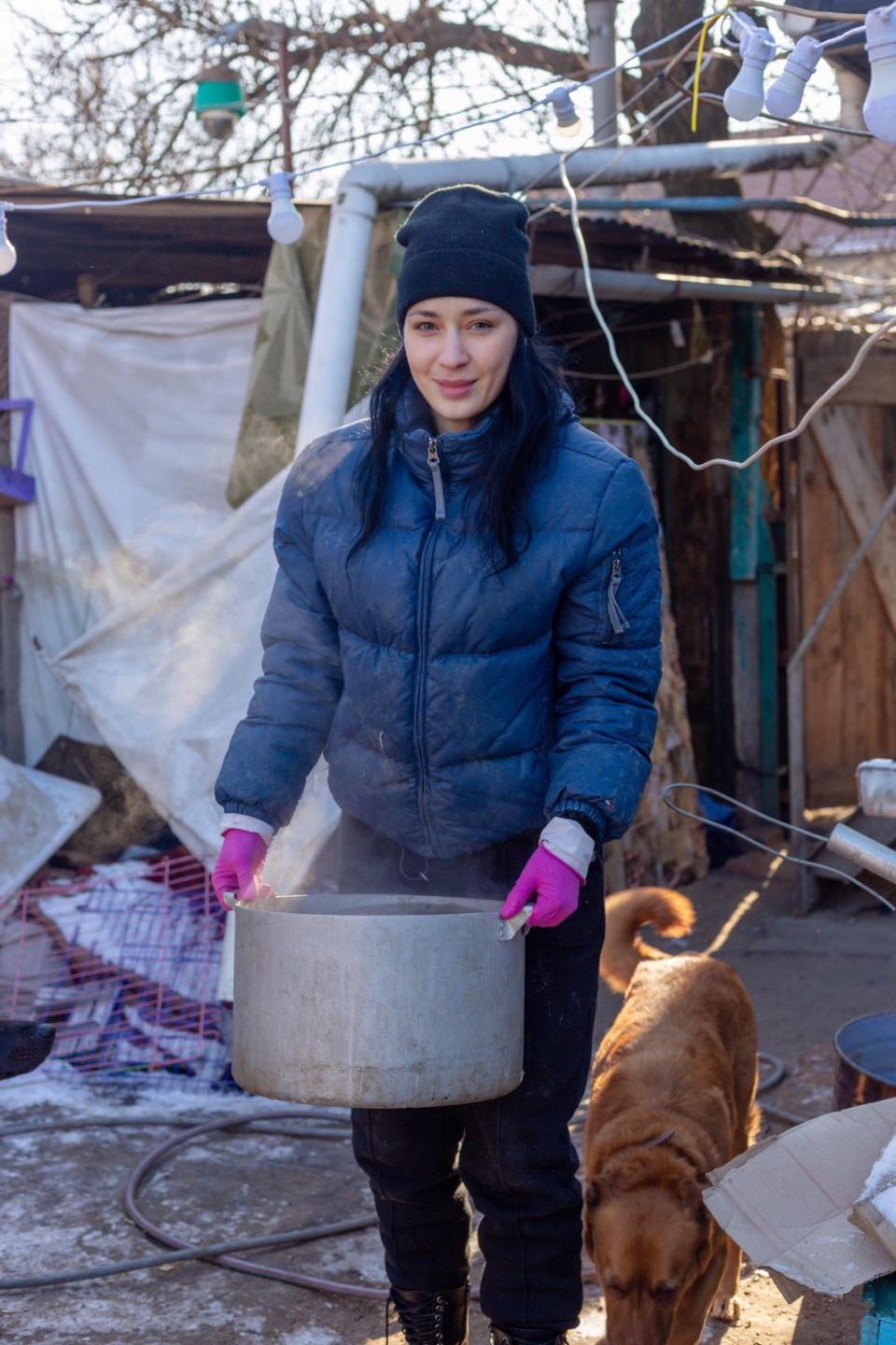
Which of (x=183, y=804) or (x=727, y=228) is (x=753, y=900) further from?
(x=727, y=228)

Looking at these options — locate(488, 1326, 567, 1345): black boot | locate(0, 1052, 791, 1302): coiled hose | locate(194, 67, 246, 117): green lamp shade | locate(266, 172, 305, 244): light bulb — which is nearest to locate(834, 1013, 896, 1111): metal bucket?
locate(0, 1052, 791, 1302): coiled hose

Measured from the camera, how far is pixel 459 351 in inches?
97.2

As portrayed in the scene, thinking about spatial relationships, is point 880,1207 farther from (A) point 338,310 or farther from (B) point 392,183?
(B) point 392,183

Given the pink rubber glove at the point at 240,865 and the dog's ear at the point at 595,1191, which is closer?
the pink rubber glove at the point at 240,865

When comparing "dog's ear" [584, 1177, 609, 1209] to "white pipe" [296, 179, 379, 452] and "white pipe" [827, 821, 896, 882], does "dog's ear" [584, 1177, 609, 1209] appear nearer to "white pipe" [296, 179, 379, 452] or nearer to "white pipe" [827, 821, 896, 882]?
"white pipe" [827, 821, 896, 882]

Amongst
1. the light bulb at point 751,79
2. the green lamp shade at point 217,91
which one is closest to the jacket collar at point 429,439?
the light bulb at point 751,79

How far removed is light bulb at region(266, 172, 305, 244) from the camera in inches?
171

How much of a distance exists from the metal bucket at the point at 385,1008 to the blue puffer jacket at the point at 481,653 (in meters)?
0.27

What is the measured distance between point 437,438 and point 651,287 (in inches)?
180

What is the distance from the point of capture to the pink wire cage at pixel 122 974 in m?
4.93

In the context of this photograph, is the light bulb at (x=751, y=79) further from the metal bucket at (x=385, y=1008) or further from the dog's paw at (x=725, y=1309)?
the dog's paw at (x=725, y=1309)

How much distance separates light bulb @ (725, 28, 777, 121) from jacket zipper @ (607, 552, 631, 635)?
1184mm

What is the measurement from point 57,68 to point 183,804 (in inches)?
306

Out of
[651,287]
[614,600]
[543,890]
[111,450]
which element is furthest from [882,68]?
[651,287]
